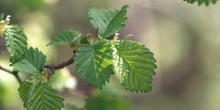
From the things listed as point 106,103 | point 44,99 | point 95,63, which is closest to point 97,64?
point 95,63

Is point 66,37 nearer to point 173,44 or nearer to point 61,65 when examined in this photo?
point 61,65

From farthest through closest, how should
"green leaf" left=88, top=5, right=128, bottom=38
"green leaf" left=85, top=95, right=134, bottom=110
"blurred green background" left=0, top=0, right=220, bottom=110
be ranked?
"blurred green background" left=0, top=0, right=220, bottom=110, "green leaf" left=85, top=95, right=134, bottom=110, "green leaf" left=88, top=5, right=128, bottom=38

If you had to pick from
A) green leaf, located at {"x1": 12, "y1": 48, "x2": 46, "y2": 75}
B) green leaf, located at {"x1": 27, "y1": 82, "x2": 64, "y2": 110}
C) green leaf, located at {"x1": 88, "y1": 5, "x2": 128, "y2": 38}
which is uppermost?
green leaf, located at {"x1": 88, "y1": 5, "x2": 128, "y2": 38}

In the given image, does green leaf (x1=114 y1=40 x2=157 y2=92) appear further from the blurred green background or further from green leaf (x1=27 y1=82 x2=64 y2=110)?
the blurred green background

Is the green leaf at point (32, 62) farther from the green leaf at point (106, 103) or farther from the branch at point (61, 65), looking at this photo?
the green leaf at point (106, 103)

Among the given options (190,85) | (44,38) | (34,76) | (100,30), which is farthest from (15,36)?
(190,85)

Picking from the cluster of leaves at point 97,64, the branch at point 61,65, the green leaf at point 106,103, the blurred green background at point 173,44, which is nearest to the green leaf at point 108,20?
the cluster of leaves at point 97,64

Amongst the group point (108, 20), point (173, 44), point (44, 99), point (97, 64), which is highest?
point (173, 44)

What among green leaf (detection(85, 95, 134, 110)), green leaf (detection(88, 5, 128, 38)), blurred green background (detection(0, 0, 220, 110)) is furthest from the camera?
blurred green background (detection(0, 0, 220, 110))

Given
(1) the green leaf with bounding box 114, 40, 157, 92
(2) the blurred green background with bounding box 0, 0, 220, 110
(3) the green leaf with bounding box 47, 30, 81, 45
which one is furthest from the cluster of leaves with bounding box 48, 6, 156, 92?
(2) the blurred green background with bounding box 0, 0, 220, 110
